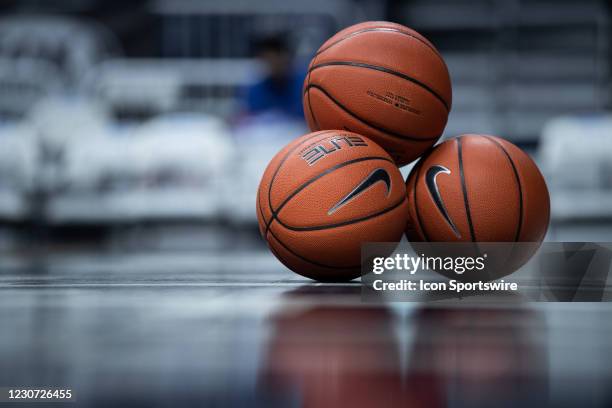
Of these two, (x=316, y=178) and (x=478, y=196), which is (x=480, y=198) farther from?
(x=316, y=178)

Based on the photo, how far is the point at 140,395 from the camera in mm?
734

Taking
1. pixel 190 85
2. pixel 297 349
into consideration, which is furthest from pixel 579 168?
pixel 297 349

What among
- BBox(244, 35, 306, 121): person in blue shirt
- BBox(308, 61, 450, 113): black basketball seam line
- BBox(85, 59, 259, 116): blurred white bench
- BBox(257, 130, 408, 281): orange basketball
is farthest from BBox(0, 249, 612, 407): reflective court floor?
BBox(85, 59, 259, 116): blurred white bench

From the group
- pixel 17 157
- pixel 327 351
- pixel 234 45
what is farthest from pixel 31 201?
pixel 327 351

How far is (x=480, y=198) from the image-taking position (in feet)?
5.49

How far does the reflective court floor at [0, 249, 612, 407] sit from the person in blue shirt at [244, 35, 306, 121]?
2.24 m

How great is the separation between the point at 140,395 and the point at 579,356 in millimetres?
500

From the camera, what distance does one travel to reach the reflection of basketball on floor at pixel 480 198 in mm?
1671

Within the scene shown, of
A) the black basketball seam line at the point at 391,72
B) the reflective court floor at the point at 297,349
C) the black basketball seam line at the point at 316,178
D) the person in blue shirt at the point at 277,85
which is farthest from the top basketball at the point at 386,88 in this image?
the person in blue shirt at the point at 277,85

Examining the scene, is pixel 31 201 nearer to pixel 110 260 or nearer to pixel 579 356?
pixel 110 260

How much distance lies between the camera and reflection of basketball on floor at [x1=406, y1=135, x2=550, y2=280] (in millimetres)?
1671

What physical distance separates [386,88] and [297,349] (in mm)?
899

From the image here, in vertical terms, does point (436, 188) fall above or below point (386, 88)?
below

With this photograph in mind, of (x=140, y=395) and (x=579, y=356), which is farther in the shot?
(x=579, y=356)
